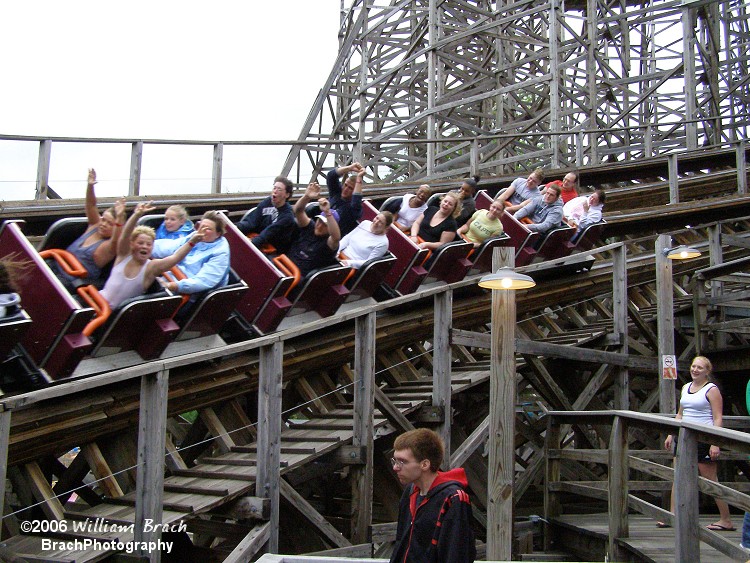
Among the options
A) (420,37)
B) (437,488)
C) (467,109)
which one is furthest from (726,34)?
(437,488)

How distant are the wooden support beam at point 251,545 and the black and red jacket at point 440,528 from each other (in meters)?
2.16

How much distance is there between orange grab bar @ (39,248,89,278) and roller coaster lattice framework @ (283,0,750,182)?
9371mm

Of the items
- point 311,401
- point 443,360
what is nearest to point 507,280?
point 443,360

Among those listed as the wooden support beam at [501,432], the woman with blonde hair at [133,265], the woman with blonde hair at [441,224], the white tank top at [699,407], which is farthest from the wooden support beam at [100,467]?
the woman with blonde hair at [441,224]

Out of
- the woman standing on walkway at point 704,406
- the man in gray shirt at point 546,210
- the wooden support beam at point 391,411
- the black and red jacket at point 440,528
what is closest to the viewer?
the black and red jacket at point 440,528

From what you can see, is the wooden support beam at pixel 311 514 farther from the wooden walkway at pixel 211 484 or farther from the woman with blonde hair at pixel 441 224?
the woman with blonde hair at pixel 441 224

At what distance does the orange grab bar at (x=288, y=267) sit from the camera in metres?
6.86

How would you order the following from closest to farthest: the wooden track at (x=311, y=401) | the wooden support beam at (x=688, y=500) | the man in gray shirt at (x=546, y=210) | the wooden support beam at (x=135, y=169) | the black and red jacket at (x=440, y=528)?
the black and red jacket at (x=440, y=528), the wooden support beam at (x=688, y=500), the wooden track at (x=311, y=401), the wooden support beam at (x=135, y=169), the man in gray shirt at (x=546, y=210)

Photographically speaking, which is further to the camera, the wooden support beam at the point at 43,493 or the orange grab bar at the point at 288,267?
the orange grab bar at the point at 288,267

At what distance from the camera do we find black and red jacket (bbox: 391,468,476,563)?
3.15 m

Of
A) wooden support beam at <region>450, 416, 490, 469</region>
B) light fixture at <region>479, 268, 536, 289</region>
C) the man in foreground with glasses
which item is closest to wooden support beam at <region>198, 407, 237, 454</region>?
wooden support beam at <region>450, 416, 490, 469</region>

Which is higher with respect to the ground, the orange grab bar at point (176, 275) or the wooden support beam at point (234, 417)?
the orange grab bar at point (176, 275)

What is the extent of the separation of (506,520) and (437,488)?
2245 mm

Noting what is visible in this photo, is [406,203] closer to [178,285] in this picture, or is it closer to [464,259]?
[464,259]
